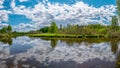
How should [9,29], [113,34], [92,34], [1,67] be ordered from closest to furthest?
[1,67], [113,34], [92,34], [9,29]

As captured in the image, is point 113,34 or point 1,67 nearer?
point 1,67

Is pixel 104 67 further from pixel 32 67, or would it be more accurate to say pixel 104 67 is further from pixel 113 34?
pixel 113 34

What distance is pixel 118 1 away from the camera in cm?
4744

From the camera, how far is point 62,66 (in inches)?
866

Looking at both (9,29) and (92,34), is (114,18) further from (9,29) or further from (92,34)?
(9,29)

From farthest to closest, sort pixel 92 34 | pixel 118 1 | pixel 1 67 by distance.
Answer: pixel 92 34 → pixel 118 1 → pixel 1 67

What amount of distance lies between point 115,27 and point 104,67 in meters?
92.2

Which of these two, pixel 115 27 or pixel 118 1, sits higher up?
pixel 118 1

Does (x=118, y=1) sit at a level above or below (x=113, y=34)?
above

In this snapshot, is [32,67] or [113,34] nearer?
[32,67]

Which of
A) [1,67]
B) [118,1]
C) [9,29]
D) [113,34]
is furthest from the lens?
[9,29]

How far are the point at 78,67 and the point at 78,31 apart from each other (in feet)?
333

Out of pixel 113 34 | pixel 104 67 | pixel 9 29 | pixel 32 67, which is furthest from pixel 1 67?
pixel 9 29

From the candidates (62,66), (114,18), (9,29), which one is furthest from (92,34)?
(62,66)
